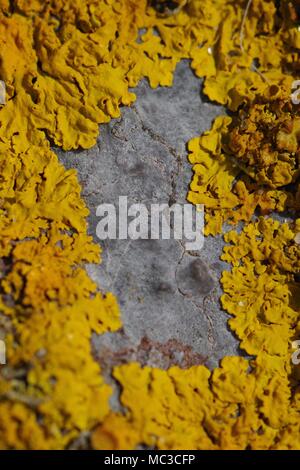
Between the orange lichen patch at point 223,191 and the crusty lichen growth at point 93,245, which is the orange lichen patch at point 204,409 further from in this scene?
the orange lichen patch at point 223,191

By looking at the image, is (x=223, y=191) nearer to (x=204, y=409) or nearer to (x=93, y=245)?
(x=93, y=245)

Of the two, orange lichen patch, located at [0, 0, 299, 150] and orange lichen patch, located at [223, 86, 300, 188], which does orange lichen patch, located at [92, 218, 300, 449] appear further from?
orange lichen patch, located at [0, 0, 299, 150]

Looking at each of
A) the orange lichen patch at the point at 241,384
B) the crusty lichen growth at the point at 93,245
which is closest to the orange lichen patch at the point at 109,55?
the crusty lichen growth at the point at 93,245

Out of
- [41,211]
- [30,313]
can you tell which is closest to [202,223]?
[41,211]

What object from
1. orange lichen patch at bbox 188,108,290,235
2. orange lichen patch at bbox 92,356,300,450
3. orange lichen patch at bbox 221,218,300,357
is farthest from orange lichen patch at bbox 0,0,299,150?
orange lichen patch at bbox 92,356,300,450

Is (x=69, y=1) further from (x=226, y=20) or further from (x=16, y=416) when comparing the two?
(x=16, y=416)

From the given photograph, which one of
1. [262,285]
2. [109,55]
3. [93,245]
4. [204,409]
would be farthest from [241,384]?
[109,55]

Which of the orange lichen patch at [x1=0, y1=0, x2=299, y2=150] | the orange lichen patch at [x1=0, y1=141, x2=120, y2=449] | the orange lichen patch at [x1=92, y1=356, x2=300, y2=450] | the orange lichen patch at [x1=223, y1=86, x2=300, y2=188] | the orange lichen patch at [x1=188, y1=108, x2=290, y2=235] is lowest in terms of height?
the orange lichen patch at [x1=92, y1=356, x2=300, y2=450]
